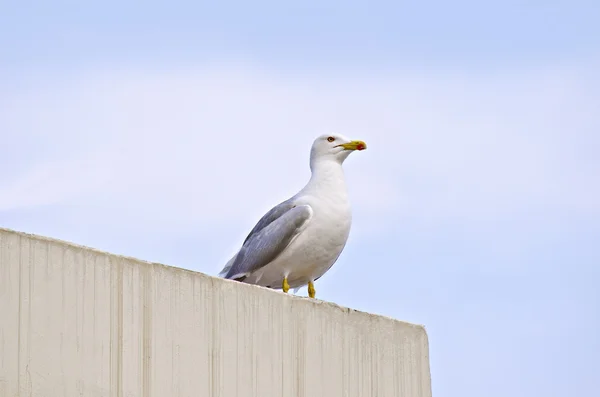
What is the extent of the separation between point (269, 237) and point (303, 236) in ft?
1.10

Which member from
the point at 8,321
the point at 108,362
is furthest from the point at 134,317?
the point at 8,321

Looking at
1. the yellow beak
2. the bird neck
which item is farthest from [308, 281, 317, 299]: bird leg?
the yellow beak

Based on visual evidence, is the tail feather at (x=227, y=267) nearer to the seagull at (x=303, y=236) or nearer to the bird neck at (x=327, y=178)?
the seagull at (x=303, y=236)

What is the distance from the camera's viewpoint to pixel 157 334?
9562 mm

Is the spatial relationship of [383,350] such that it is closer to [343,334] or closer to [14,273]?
[343,334]

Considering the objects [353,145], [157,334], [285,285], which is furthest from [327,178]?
[157,334]

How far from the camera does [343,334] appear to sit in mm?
11172

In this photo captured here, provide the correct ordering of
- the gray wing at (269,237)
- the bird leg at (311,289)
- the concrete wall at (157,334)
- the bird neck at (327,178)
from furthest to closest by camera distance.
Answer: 1. the bird leg at (311,289)
2. the bird neck at (327,178)
3. the gray wing at (269,237)
4. the concrete wall at (157,334)

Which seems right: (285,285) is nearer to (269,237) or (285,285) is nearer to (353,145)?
(269,237)

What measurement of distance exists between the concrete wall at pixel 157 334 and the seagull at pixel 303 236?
2.37 meters

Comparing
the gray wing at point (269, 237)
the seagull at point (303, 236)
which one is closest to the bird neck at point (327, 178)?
the seagull at point (303, 236)

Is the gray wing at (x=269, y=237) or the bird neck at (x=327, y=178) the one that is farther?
the bird neck at (x=327, y=178)

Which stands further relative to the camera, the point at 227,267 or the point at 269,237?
the point at 227,267

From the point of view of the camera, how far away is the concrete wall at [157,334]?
349 inches
